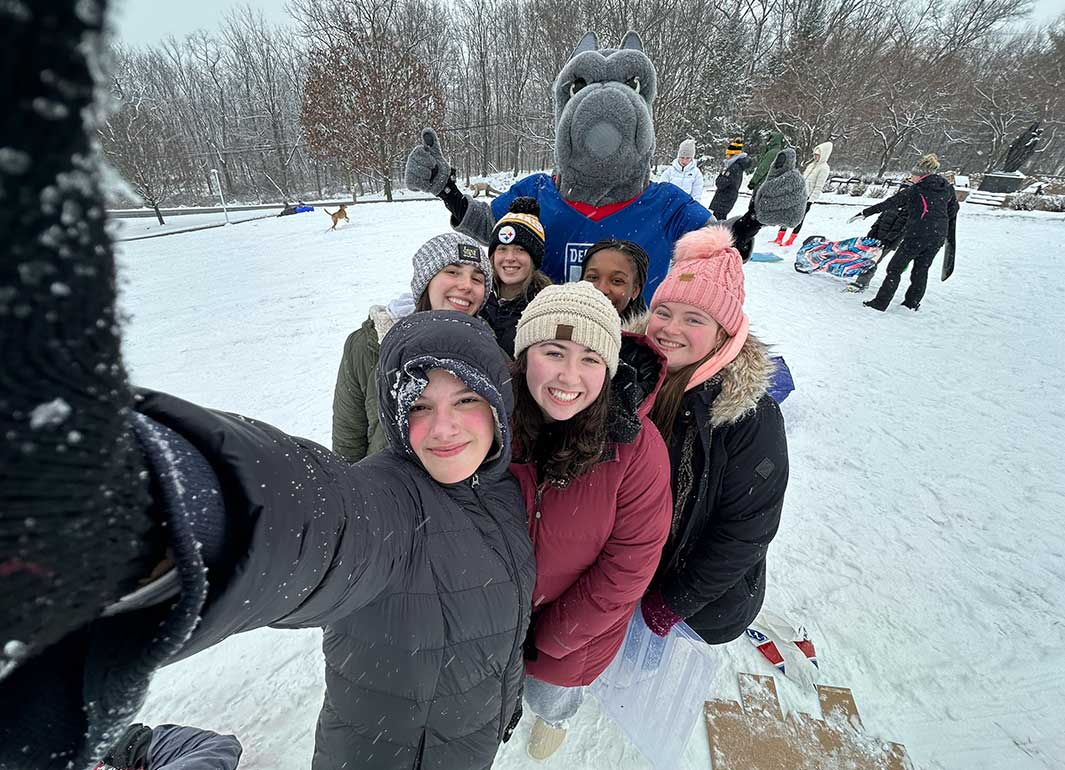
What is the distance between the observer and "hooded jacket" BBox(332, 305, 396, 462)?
1.91 meters

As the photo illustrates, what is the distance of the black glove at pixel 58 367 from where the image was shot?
0.21 m

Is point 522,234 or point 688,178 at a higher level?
point 688,178

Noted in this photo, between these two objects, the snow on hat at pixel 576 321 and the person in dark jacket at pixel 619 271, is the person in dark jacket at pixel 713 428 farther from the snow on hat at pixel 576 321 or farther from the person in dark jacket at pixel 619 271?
the snow on hat at pixel 576 321

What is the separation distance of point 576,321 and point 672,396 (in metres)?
0.51

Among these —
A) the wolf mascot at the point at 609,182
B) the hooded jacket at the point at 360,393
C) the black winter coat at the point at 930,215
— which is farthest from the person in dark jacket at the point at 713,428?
the black winter coat at the point at 930,215

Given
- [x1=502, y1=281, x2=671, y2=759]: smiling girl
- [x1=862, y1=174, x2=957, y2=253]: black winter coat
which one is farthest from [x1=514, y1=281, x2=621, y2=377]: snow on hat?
[x1=862, y1=174, x2=957, y2=253]: black winter coat

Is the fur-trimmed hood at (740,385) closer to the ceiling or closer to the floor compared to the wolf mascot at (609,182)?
closer to the floor

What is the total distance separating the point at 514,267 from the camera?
6.84 feet

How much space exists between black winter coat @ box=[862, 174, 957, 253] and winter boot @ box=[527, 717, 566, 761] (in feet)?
24.8

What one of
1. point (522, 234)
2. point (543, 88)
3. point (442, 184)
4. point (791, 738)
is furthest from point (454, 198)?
point (543, 88)

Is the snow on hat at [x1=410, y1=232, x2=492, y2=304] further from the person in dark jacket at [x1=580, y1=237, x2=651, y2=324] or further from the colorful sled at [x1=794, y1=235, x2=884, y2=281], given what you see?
the colorful sled at [x1=794, y1=235, x2=884, y2=281]

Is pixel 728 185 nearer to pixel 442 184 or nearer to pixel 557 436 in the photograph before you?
pixel 442 184

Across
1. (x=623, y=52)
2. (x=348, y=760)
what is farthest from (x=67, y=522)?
(x=623, y=52)

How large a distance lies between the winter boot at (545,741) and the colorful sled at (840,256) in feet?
26.8
